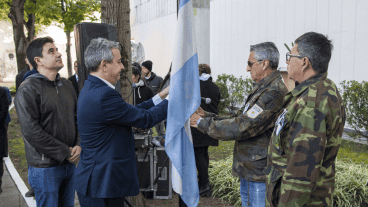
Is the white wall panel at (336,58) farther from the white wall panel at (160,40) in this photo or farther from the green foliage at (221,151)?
the white wall panel at (160,40)

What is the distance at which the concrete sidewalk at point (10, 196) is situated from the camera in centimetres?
526

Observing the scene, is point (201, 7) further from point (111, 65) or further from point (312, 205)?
point (312, 205)

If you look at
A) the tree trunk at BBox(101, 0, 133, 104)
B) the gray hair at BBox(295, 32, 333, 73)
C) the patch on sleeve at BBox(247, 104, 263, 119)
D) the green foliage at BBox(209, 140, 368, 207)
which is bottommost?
the green foliage at BBox(209, 140, 368, 207)

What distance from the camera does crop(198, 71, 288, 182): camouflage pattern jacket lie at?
2.93m

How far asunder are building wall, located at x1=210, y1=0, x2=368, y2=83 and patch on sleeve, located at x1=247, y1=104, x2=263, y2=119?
729cm

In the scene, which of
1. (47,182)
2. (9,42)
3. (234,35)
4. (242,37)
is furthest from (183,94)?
(9,42)

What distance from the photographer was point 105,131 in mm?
2689

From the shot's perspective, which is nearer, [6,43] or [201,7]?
[201,7]

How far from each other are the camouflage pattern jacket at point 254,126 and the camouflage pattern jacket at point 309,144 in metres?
0.67

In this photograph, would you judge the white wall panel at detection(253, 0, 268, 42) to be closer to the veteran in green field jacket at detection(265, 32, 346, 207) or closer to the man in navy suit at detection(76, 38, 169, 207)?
the man in navy suit at detection(76, 38, 169, 207)

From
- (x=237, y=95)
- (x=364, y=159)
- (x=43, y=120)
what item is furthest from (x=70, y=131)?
(x=237, y=95)

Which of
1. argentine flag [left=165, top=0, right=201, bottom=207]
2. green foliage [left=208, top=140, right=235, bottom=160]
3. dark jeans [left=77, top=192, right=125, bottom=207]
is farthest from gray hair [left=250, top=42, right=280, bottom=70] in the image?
green foliage [left=208, top=140, right=235, bottom=160]

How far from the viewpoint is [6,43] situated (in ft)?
137

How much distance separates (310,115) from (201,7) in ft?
7.69
